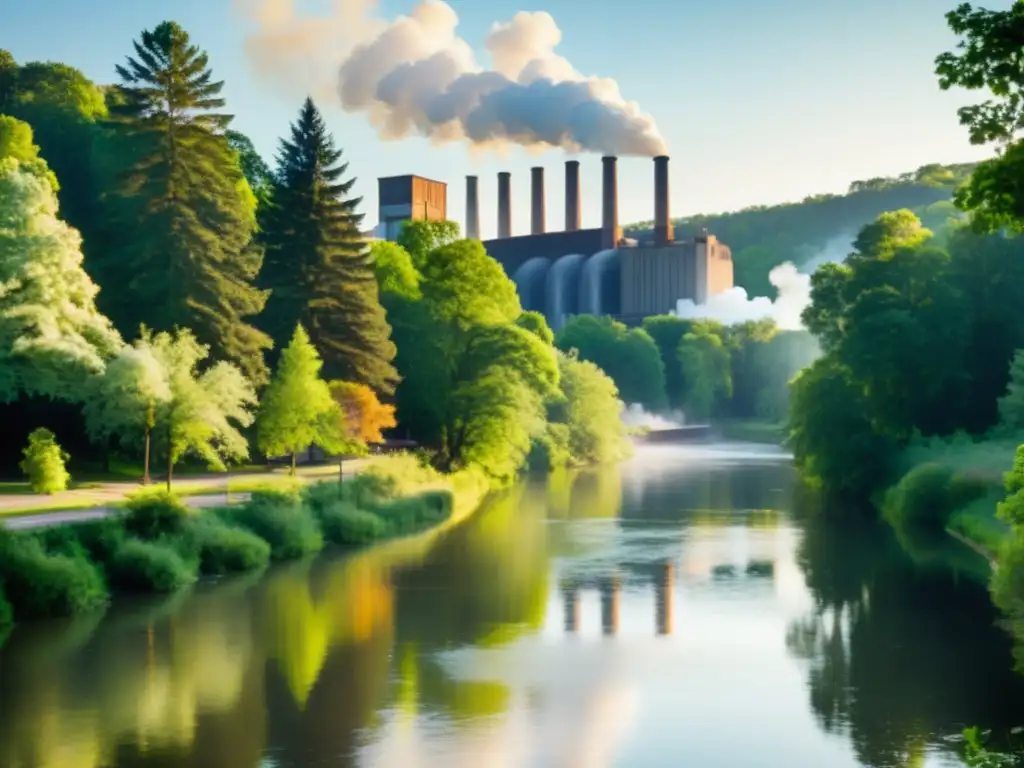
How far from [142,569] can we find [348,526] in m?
10.4

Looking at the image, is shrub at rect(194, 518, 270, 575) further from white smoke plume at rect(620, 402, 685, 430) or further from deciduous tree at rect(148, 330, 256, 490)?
white smoke plume at rect(620, 402, 685, 430)

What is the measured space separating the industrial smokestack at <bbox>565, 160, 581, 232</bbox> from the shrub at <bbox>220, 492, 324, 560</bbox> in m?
90.2

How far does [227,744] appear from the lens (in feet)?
67.1

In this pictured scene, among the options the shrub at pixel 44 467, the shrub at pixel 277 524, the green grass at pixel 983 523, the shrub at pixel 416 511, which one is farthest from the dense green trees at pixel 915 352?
the shrub at pixel 44 467

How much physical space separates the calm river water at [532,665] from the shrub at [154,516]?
173 centimetres

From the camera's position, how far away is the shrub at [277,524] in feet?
126

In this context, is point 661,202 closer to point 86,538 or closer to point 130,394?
point 130,394

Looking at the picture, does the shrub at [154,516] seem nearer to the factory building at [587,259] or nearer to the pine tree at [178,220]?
the pine tree at [178,220]

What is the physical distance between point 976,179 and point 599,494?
43780 millimetres

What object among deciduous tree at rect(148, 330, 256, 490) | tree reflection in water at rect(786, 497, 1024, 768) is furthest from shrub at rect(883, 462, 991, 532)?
deciduous tree at rect(148, 330, 256, 490)

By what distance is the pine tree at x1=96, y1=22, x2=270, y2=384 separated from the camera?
156ft

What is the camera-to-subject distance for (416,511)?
155 feet

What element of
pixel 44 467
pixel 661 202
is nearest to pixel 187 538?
pixel 44 467

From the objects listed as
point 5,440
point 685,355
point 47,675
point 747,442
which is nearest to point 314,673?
point 47,675
